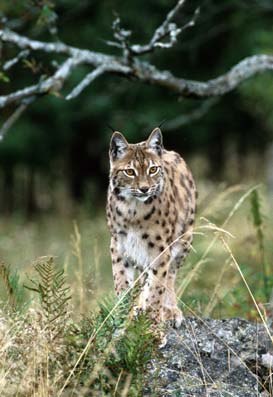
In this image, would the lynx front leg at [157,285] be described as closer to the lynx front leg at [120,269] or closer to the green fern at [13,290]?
the lynx front leg at [120,269]

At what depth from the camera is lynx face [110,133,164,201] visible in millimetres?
7340

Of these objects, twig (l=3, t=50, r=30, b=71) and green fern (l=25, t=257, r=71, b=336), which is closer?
green fern (l=25, t=257, r=71, b=336)

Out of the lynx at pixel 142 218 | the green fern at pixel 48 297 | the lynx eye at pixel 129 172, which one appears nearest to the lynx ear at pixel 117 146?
the lynx at pixel 142 218

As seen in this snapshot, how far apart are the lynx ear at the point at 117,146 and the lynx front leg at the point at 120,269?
1.94ft

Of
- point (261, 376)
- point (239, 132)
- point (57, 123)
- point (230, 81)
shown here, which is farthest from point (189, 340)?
point (239, 132)

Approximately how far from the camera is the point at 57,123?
71.1 feet

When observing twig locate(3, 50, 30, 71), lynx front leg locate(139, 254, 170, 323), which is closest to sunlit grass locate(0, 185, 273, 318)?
lynx front leg locate(139, 254, 170, 323)

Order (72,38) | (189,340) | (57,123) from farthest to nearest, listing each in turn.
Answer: (57,123) < (72,38) < (189,340)

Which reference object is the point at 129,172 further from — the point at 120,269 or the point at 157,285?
the point at 157,285

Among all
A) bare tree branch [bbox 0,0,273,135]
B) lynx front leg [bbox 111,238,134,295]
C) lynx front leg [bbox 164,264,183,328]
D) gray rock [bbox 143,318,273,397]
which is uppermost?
bare tree branch [bbox 0,0,273,135]

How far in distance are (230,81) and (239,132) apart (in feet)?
47.2

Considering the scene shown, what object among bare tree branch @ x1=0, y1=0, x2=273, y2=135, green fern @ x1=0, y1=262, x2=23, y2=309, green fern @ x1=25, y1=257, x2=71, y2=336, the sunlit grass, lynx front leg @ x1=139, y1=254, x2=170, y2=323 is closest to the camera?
green fern @ x1=25, y1=257, x2=71, y2=336

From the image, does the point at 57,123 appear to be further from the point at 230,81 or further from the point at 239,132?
the point at 230,81

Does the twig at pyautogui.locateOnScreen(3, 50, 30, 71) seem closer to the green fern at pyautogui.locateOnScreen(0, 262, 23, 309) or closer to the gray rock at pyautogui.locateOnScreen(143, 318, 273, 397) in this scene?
A: the green fern at pyautogui.locateOnScreen(0, 262, 23, 309)
